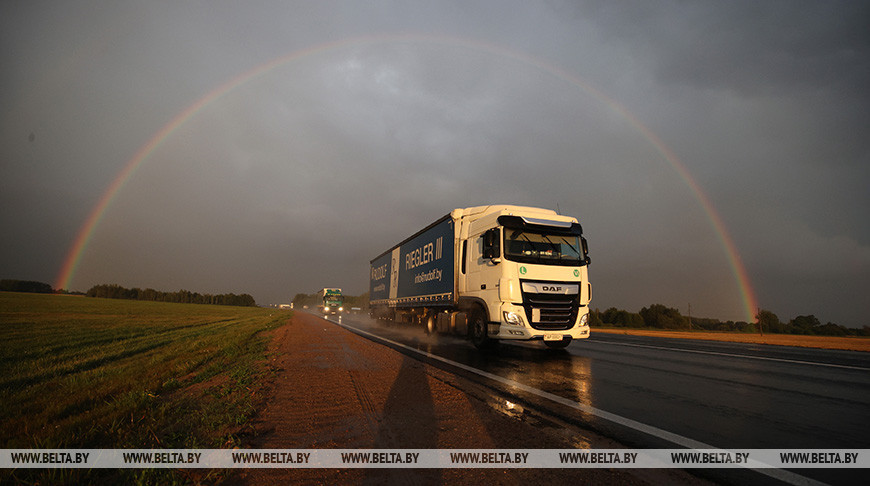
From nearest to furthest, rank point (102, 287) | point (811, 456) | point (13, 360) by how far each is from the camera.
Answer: point (811, 456) → point (13, 360) → point (102, 287)

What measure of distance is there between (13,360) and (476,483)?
12.9 m

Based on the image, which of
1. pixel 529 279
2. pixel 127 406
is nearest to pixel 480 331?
pixel 529 279

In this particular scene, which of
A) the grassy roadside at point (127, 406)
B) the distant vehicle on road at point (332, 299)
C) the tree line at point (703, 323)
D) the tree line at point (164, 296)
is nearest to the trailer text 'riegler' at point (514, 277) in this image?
the grassy roadside at point (127, 406)

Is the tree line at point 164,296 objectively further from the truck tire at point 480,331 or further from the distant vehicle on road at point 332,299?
the truck tire at point 480,331

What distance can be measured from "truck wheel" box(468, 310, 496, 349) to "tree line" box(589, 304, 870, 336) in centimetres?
2366

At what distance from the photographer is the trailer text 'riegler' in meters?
8.77

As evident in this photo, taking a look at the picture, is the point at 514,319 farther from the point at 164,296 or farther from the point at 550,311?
the point at 164,296

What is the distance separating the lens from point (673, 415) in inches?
159

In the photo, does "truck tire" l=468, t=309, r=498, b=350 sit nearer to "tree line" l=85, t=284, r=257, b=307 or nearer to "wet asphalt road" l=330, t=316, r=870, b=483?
"wet asphalt road" l=330, t=316, r=870, b=483

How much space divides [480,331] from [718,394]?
5621 mm

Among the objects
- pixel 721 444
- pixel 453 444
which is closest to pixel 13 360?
pixel 453 444

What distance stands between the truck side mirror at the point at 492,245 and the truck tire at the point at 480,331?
1.69 meters

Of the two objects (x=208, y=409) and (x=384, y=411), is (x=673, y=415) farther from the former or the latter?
(x=208, y=409)

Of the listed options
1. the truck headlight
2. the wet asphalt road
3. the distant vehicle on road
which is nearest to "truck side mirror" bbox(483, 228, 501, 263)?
the truck headlight
